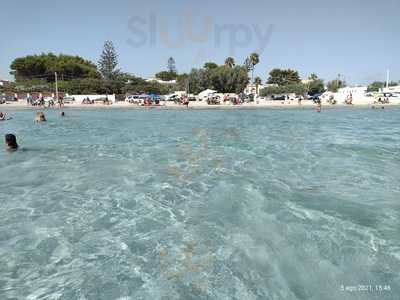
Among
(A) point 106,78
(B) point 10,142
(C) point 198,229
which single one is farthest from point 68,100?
(C) point 198,229

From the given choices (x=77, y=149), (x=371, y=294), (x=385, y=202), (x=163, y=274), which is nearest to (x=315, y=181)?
(x=385, y=202)

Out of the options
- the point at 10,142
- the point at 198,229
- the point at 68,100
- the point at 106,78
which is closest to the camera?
the point at 198,229

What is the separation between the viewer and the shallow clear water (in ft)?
11.8

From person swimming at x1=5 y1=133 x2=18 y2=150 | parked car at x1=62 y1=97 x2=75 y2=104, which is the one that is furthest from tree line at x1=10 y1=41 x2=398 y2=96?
person swimming at x1=5 y1=133 x2=18 y2=150

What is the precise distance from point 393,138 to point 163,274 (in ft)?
50.3

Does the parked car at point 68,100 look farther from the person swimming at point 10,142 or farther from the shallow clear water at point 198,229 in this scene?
the shallow clear water at point 198,229

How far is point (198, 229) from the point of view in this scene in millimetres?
4938

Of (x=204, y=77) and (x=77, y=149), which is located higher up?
(x=204, y=77)

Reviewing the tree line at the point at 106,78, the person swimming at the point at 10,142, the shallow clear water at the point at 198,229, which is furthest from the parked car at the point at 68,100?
the shallow clear water at the point at 198,229

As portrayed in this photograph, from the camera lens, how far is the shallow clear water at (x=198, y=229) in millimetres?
3594

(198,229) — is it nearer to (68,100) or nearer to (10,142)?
(10,142)

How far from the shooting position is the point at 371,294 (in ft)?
11.1

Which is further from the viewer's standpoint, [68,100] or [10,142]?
[68,100]

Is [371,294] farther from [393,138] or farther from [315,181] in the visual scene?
[393,138]
